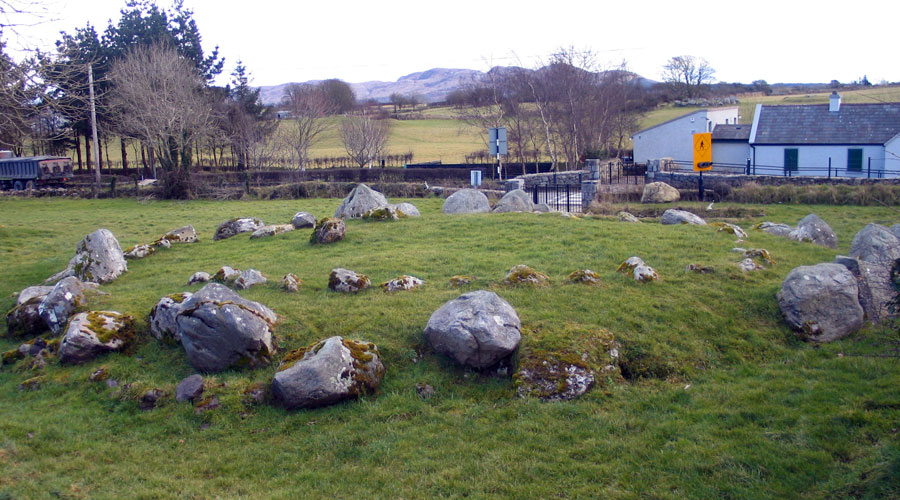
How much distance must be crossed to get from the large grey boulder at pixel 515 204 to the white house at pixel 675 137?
27.9 m

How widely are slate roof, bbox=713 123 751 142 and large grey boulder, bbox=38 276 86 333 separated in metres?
37.5

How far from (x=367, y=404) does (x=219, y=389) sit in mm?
1870

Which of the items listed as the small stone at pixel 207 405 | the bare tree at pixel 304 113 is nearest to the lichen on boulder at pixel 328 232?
the small stone at pixel 207 405

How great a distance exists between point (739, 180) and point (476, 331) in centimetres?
2403

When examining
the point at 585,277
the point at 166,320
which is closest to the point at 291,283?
the point at 166,320

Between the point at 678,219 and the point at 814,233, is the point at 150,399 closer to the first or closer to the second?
the point at 678,219

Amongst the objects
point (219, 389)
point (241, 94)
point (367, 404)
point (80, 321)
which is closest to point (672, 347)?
point (367, 404)

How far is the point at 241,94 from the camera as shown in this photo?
51438 mm

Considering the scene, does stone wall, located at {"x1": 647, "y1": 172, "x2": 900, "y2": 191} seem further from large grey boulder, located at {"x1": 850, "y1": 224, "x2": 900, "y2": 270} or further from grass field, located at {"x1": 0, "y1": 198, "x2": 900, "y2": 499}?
grass field, located at {"x1": 0, "y1": 198, "x2": 900, "y2": 499}

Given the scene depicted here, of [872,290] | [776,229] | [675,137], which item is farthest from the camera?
[675,137]

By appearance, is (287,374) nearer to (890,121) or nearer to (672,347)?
(672,347)

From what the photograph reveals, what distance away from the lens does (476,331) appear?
7484 mm

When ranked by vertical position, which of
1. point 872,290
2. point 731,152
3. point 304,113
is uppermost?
point 304,113

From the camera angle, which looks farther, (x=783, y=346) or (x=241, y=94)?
(x=241, y=94)
